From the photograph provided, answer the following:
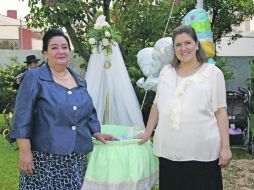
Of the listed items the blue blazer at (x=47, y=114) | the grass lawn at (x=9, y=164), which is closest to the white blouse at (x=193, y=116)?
the blue blazer at (x=47, y=114)

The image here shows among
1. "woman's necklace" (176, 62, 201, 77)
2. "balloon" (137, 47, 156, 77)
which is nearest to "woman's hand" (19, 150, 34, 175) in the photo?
"woman's necklace" (176, 62, 201, 77)

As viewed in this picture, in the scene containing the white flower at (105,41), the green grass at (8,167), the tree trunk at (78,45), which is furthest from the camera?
the tree trunk at (78,45)

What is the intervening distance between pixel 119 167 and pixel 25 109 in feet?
2.33

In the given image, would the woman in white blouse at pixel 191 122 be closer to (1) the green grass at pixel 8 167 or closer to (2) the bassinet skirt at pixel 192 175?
(2) the bassinet skirt at pixel 192 175

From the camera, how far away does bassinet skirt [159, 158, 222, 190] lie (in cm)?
239

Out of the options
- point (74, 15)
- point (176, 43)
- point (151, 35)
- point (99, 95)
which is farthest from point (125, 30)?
point (176, 43)

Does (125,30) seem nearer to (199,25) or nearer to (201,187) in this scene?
(199,25)

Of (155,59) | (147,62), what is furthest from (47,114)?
(147,62)

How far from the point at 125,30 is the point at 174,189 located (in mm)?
4072

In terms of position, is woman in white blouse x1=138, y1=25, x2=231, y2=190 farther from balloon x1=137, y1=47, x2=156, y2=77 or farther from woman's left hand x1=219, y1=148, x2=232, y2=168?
balloon x1=137, y1=47, x2=156, y2=77

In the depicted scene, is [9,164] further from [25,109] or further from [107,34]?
[25,109]

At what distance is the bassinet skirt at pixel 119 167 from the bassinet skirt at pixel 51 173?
0.22 m

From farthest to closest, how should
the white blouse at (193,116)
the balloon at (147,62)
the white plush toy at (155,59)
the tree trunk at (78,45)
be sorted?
1. the tree trunk at (78,45)
2. the balloon at (147,62)
3. the white plush toy at (155,59)
4. the white blouse at (193,116)

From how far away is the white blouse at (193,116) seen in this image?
2.31 m
